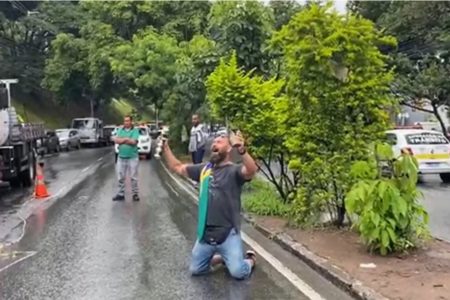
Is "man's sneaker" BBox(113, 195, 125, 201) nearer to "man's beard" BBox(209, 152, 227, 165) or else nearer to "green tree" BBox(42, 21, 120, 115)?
"man's beard" BBox(209, 152, 227, 165)

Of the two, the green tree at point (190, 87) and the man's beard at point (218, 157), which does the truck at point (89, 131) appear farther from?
the man's beard at point (218, 157)

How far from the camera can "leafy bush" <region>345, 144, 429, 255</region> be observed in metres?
8.18

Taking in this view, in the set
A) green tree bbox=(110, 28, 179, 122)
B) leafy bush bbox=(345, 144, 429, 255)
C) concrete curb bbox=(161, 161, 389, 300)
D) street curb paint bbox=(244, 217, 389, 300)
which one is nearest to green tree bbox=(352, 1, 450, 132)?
green tree bbox=(110, 28, 179, 122)

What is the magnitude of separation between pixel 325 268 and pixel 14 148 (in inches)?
493

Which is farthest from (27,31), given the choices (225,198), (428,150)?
(225,198)

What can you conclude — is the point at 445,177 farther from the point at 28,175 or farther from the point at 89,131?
the point at 89,131

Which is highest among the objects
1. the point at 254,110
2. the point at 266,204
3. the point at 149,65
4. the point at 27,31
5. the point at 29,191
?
the point at 27,31

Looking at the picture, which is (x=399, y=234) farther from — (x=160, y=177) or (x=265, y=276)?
(x=160, y=177)

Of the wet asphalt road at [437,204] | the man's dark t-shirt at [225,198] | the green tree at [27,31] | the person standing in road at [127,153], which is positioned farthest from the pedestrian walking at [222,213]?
the green tree at [27,31]

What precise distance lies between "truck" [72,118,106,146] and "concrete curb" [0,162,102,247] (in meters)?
26.7

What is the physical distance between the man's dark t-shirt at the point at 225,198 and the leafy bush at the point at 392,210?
1683 mm

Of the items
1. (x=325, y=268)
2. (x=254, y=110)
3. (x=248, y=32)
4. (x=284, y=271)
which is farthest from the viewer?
(x=248, y=32)

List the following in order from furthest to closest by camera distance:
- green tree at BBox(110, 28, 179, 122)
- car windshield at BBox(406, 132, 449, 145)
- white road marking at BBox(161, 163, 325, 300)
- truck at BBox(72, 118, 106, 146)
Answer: truck at BBox(72, 118, 106, 146)
green tree at BBox(110, 28, 179, 122)
car windshield at BBox(406, 132, 449, 145)
white road marking at BBox(161, 163, 325, 300)

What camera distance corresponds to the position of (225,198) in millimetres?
7488
